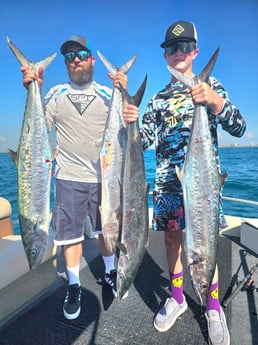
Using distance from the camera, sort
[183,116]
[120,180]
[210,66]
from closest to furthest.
Result: [210,66], [120,180], [183,116]

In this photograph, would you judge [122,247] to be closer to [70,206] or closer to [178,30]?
[70,206]

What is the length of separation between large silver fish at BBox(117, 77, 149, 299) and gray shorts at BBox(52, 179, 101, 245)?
0.70 metres

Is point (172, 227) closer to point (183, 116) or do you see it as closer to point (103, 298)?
point (183, 116)

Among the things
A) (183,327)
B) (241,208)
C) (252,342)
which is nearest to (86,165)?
(183,327)

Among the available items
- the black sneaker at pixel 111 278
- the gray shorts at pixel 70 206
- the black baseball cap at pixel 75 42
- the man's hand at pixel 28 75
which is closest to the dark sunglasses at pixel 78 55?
the black baseball cap at pixel 75 42

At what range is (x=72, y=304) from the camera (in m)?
2.47

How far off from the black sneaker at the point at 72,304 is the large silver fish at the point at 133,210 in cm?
83

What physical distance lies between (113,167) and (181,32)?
3.81 ft

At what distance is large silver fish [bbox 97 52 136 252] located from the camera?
1.91 m

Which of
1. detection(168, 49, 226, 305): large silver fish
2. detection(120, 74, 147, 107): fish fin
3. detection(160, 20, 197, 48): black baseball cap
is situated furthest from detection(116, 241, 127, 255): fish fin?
detection(160, 20, 197, 48): black baseball cap

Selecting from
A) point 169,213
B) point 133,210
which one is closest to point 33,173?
point 133,210

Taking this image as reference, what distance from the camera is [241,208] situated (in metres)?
10.9

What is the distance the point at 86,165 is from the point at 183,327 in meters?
1.75

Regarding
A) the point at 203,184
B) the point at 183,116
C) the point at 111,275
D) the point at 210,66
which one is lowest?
the point at 111,275
